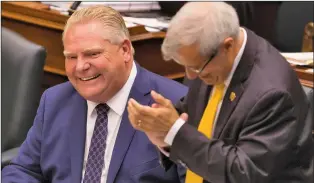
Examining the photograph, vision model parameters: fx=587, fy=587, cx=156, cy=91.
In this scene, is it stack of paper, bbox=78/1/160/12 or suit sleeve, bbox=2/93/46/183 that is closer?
suit sleeve, bbox=2/93/46/183

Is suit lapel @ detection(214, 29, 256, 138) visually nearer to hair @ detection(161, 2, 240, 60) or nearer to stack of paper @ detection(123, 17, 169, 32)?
hair @ detection(161, 2, 240, 60)

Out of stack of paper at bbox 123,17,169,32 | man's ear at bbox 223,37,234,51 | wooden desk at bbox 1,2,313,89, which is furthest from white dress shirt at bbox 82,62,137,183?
stack of paper at bbox 123,17,169,32

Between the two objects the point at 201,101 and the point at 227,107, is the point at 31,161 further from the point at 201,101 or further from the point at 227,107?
the point at 227,107

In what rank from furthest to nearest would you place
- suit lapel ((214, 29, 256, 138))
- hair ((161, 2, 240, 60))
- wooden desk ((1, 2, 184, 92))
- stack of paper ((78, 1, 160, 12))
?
stack of paper ((78, 1, 160, 12)) < wooden desk ((1, 2, 184, 92)) < suit lapel ((214, 29, 256, 138)) < hair ((161, 2, 240, 60))

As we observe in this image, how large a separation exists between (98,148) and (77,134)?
0.32 ft

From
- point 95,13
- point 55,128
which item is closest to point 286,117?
point 95,13

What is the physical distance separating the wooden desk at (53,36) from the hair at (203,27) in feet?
4.05

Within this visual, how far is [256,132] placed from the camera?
1459 mm

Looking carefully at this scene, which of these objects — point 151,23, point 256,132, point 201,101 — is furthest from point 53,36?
point 256,132

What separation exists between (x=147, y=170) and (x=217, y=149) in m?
0.41

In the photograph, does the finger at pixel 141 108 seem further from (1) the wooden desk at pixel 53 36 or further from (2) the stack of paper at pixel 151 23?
(2) the stack of paper at pixel 151 23

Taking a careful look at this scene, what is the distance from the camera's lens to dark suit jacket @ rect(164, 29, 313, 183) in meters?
1.45

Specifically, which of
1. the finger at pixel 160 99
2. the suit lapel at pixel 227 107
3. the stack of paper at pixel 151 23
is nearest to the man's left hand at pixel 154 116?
the finger at pixel 160 99

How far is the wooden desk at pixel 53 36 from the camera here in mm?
2744
